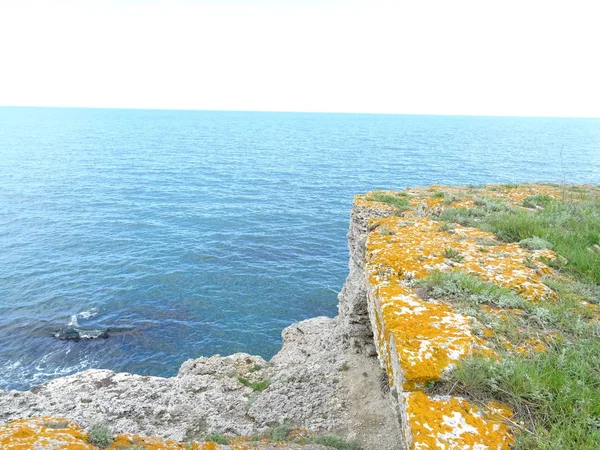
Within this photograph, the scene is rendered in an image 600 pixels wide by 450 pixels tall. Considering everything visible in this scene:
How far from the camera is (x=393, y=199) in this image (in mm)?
15906

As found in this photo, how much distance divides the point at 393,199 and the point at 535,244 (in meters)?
7.36

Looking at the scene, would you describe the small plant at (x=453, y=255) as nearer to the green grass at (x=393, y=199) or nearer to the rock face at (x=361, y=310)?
the rock face at (x=361, y=310)

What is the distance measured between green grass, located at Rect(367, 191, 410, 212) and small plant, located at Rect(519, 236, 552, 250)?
5799 mm

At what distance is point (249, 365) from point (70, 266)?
25695 millimetres

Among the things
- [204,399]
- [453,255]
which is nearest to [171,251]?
[204,399]

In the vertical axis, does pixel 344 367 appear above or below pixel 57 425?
below

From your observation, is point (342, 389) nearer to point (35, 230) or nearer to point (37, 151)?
point (35, 230)

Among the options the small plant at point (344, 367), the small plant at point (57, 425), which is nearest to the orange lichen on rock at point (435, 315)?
the small plant at point (344, 367)

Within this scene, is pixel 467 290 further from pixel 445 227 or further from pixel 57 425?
pixel 57 425

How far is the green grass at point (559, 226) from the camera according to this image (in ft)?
26.4

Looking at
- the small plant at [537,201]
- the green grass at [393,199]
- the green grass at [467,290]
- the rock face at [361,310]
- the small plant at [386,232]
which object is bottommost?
the rock face at [361,310]

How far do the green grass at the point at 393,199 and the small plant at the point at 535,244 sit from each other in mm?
5799

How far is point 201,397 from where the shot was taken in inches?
561

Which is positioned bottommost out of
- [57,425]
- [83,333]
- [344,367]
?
[83,333]
